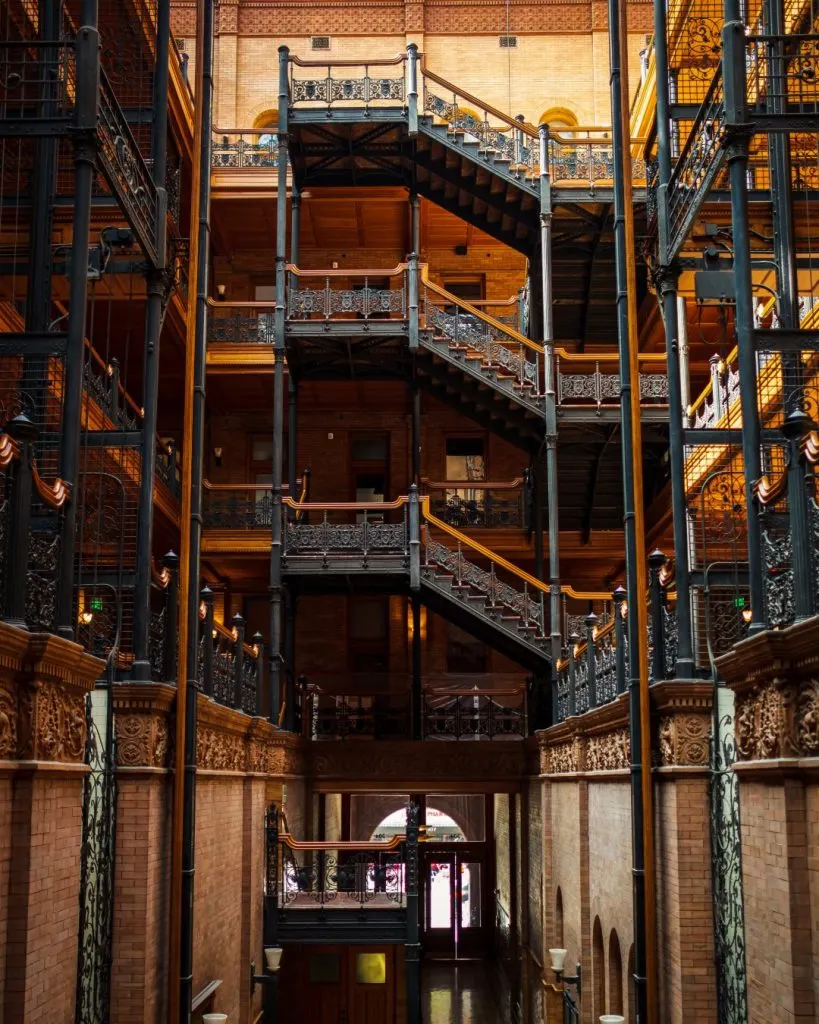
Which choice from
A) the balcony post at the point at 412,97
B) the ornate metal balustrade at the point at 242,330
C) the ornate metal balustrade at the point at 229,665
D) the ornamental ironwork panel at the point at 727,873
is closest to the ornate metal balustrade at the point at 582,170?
the balcony post at the point at 412,97

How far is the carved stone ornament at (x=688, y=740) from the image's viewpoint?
10.7 metres

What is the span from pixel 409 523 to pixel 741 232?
14.7 metres

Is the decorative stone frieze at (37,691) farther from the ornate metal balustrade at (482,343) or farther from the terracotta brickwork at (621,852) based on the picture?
the ornate metal balustrade at (482,343)

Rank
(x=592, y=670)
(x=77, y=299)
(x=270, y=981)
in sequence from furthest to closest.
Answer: (x=270, y=981), (x=592, y=670), (x=77, y=299)

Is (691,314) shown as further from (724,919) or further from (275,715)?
(724,919)

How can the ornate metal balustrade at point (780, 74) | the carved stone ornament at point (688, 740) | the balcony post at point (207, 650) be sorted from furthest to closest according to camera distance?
the balcony post at point (207, 650), the carved stone ornament at point (688, 740), the ornate metal balustrade at point (780, 74)

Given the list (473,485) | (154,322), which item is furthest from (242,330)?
(154,322)

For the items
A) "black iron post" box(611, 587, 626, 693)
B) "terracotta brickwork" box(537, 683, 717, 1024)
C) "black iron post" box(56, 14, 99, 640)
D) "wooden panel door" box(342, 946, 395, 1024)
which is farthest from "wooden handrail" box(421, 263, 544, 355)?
"black iron post" box(56, 14, 99, 640)

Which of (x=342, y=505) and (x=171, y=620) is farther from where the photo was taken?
(x=342, y=505)

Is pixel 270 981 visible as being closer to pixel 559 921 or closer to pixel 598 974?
pixel 559 921

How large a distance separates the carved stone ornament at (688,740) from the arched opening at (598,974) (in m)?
5.39

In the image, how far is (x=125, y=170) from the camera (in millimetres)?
12203

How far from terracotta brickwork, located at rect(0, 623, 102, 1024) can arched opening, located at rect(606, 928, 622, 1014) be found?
6.97 meters

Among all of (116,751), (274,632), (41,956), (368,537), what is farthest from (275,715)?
(41,956)
